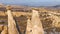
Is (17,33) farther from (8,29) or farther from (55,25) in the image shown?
(55,25)

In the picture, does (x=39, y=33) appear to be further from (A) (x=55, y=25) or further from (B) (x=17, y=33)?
(A) (x=55, y=25)

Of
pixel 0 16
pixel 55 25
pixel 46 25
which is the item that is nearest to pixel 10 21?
pixel 55 25

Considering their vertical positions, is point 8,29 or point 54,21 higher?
point 8,29

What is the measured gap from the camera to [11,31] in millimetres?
7309

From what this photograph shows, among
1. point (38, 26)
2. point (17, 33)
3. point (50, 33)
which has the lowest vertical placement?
point (50, 33)

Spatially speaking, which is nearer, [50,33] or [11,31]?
[11,31]

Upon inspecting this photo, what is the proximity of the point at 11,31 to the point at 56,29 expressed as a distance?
10494 millimetres

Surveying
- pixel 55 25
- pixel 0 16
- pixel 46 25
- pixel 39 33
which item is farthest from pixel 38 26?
pixel 0 16

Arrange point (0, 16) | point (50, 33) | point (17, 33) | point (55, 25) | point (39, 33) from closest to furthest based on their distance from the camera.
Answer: point (39, 33)
point (17, 33)
point (50, 33)
point (55, 25)
point (0, 16)

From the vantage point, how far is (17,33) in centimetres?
726

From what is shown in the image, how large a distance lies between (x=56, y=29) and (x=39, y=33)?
1185cm

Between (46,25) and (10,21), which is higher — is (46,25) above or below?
below

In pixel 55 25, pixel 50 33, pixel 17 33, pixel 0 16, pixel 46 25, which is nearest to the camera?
pixel 17 33

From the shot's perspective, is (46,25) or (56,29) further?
(46,25)
